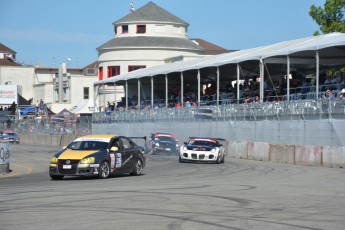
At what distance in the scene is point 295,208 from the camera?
47.6ft

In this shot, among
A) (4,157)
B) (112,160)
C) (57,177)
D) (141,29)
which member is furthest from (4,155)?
(141,29)

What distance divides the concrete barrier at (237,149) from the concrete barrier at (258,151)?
46 cm

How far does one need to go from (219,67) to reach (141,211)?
35.3 m

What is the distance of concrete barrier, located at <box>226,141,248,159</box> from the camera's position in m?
39.5

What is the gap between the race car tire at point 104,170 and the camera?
23.4m

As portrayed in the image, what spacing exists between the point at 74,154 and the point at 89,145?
0.88 meters

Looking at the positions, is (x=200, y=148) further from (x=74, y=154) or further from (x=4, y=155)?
(x=74, y=154)

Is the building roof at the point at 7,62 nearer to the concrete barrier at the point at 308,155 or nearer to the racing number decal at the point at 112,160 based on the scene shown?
the concrete barrier at the point at 308,155

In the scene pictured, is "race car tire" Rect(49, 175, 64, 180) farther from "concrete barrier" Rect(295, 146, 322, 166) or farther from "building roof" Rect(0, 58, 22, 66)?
"building roof" Rect(0, 58, 22, 66)

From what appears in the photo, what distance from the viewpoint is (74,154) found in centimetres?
2369

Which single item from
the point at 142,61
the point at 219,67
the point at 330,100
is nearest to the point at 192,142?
the point at 330,100

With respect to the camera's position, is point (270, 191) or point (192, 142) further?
point (192, 142)

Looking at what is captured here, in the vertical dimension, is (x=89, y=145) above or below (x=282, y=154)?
above

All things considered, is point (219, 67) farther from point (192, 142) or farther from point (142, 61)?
point (142, 61)
